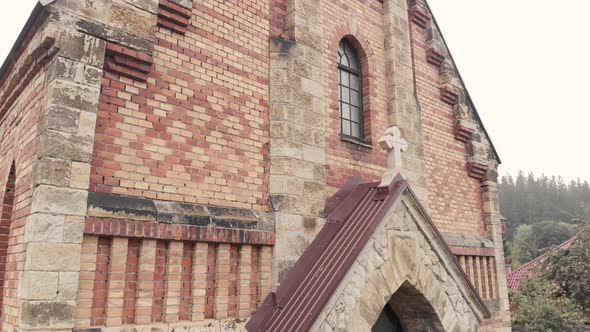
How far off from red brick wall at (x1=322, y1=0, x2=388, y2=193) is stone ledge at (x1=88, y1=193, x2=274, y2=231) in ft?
4.93

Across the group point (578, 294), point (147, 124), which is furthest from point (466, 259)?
point (578, 294)

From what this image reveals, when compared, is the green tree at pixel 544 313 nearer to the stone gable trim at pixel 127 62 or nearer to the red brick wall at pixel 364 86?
the red brick wall at pixel 364 86

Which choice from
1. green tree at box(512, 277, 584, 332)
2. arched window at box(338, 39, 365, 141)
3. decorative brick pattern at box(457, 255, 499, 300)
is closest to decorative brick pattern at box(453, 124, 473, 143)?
decorative brick pattern at box(457, 255, 499, 300)

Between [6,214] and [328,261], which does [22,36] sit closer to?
[6,214]

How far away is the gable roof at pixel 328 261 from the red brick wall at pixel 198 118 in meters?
0.86

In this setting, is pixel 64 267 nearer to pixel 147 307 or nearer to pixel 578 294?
pixel 147 307

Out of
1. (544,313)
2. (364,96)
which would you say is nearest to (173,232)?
(364,96)

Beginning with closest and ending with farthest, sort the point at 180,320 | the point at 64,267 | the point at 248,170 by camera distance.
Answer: the point at 64,267
the point at 180,320
the point at 248,170

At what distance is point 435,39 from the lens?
8430mm

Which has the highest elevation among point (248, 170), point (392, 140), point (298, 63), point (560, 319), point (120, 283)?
point (298, 63)

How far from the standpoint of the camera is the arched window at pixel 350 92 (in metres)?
6.63

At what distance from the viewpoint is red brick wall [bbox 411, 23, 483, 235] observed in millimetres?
7660

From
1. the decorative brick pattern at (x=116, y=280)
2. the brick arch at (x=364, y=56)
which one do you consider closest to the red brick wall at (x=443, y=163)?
the brick arch at (x=364, y=56)

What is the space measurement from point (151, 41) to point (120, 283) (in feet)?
7.52
